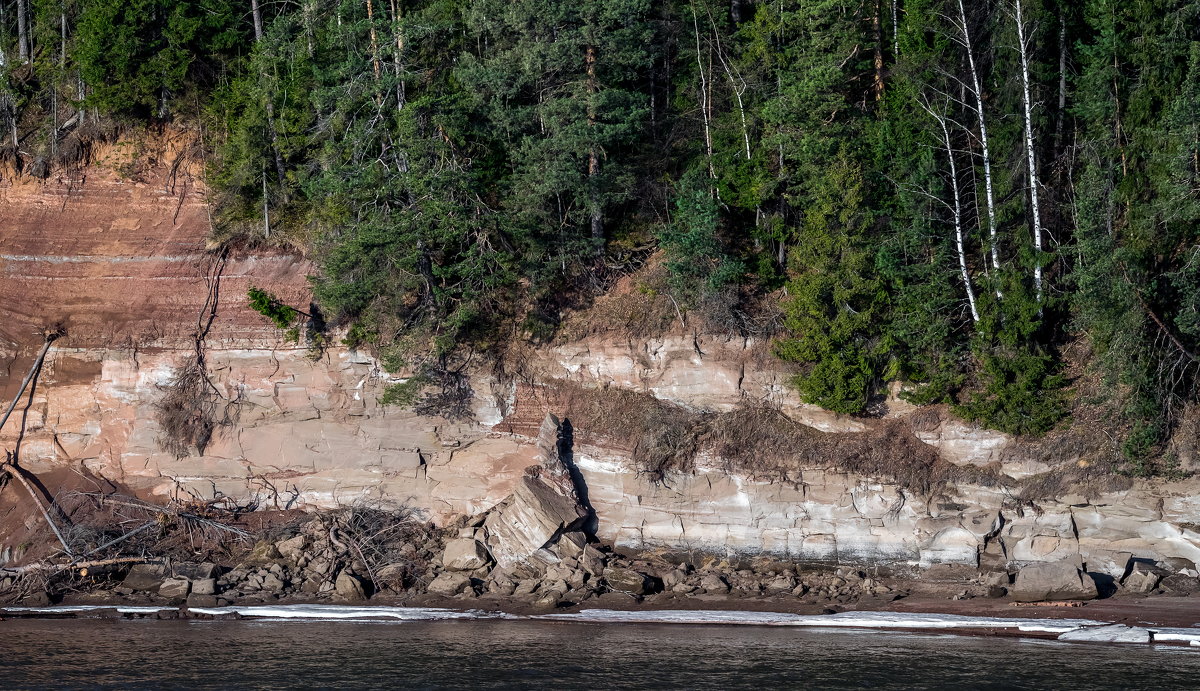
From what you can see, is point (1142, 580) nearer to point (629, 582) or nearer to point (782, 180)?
point (629, 582)

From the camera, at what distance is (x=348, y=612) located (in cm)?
2312

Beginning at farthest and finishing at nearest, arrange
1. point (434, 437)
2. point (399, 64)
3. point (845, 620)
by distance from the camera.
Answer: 1. point (434, 437)
2. point (399, 64)
3. point (845, 620)

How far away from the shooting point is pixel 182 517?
85.8 feet

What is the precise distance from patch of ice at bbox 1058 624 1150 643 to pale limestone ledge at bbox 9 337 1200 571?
3.24m

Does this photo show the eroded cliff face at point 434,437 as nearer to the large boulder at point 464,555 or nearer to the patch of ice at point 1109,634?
the large boulder at point 464,555

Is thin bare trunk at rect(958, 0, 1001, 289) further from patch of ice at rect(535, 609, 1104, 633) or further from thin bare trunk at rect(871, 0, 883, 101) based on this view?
patch of ice at rect(535, 609, 1104, 633)

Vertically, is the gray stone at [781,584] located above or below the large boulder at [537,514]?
below

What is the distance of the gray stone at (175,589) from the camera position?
79.4ft

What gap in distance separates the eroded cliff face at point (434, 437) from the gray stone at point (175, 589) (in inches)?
116

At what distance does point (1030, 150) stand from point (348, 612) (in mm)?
18064

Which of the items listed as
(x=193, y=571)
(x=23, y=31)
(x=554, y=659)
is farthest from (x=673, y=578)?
(x=23, y=31)

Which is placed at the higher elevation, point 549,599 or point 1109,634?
point 549,599

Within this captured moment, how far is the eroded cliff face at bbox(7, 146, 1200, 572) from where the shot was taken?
24.5 metres

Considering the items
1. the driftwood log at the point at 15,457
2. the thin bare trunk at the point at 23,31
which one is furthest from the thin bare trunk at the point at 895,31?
the thin bare trunk at the point at 23,31
